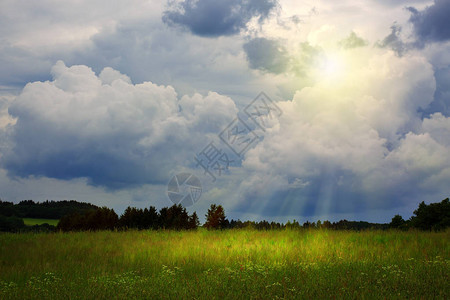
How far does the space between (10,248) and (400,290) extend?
17.5 metres

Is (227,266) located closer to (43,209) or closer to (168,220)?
(168,220)

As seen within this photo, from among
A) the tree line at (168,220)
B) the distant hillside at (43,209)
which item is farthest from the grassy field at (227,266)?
the distant hillside at (43,209)

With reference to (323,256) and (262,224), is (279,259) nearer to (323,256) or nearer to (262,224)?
(323,256)

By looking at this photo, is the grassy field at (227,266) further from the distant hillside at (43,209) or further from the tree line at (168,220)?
the distant hillside at (43,209)

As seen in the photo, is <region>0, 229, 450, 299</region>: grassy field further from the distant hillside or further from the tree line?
the distant hillside

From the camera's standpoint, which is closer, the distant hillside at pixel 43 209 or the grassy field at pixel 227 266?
the grassy field at pixel 227 266

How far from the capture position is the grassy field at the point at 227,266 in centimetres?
894

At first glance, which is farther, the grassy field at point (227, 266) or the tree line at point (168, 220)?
the tree line at point (168, 220)

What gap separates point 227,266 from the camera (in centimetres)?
1295

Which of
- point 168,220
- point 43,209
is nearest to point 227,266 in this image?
point 168,220

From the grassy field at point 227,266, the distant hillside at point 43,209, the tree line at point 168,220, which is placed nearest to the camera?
the grassy field at point 227,266

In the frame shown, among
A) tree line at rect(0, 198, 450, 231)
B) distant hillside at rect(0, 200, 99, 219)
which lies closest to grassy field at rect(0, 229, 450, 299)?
tree line at rect(0, 198, 450, 231)

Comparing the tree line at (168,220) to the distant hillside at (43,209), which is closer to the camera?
the tree line at (168,220)

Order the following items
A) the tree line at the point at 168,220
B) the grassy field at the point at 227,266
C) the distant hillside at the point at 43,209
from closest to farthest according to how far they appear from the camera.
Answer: the grassy field at the point at 227,266, the tree line at the point at 168,220, the distant hillside at the point at 43,209
